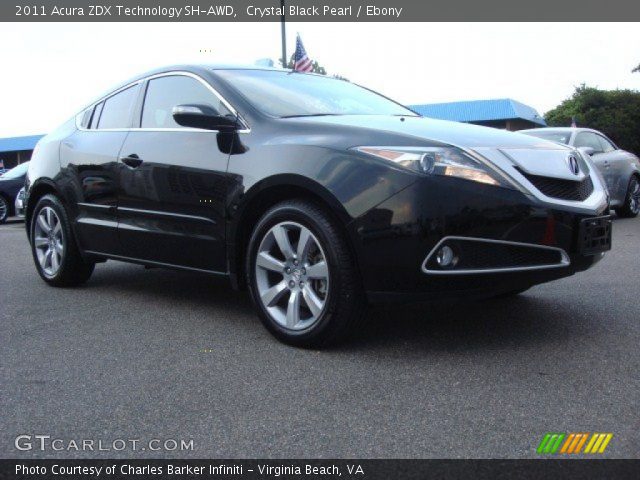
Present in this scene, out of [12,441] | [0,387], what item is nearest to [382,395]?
[12,441]

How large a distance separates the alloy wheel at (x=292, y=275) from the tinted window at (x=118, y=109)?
1815 millimetres

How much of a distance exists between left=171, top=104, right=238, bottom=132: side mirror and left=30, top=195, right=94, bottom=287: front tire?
6.20 feet

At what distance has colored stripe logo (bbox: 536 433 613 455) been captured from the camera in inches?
101

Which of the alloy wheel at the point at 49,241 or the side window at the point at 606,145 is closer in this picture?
the alloy wheel at the point at 49,241

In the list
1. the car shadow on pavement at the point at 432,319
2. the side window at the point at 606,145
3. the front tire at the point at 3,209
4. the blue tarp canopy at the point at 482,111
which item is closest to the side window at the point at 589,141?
the side window at the point at 606,145

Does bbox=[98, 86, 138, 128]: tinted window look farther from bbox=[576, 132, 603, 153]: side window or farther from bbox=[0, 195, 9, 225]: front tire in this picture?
bbox=[0, 195, 9, 225]: front tire

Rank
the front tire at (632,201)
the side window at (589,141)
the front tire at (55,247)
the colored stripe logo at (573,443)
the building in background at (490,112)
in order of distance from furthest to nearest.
Answer: 1. the building in background at (490,112)
2. the front tire at (632,201)
3. the side window at (589,141)
4. the front tire at (55,247)
5. the colored stripe logo at (573,443)

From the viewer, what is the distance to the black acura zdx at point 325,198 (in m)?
3.55

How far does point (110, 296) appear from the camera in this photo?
221 inches

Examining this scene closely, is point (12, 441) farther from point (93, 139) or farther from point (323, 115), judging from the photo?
point (93, 139)

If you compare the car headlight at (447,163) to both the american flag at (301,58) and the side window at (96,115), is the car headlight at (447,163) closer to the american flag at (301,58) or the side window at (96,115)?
the side window at (96,115)
